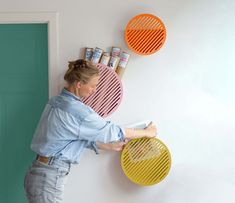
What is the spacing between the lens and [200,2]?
5.92 ft

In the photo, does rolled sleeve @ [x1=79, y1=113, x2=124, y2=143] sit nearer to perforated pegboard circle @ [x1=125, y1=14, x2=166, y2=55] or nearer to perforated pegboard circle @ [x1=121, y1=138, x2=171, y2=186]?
perforated pegboard circle @ [x1=121, y1=138, x2=171, y2=186]

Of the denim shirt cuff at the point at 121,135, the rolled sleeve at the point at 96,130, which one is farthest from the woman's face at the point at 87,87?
the denim shirt cuff at the point at 121,135

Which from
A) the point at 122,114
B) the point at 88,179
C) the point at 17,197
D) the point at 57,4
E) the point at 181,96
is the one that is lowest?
the point at 17,197

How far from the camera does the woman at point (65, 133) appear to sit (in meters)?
1.57

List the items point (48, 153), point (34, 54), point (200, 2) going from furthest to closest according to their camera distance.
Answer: point (34, 54) → point (200, 2) → point (48, 153)

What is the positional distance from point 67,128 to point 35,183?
12.1 inches

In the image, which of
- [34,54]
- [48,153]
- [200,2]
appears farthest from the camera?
[34,54]

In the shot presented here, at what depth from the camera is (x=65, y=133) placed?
5.16 ft

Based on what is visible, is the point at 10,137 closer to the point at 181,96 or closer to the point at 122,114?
the point at 122,114

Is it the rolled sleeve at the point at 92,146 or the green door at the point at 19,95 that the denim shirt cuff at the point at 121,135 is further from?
the green door at the point at 19,95

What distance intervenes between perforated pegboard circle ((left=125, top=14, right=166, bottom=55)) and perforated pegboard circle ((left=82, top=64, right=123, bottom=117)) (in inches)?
7.0

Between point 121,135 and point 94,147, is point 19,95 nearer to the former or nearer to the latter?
point 94,147

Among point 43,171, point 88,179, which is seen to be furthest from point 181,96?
point 43,171

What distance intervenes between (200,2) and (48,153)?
1.06 m
